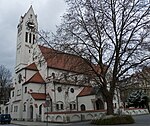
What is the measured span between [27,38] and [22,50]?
10.7 ft

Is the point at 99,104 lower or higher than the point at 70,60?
lower

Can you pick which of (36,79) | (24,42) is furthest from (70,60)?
(24,42)

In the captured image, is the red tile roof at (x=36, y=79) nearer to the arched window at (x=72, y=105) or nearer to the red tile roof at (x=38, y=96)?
the red tile roof at (x=38, y=96)

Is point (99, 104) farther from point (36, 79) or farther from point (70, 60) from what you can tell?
point (70, 60)

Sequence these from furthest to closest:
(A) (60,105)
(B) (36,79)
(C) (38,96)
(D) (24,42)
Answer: (D) (24,42), (B) (36,79), (A) (60,105), (C) (38,96)

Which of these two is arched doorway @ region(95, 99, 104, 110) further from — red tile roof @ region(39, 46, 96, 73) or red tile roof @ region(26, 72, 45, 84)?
red tile roof @ region(39, 46, 96, 73)

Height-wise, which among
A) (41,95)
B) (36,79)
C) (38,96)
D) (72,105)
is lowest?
(72,105)

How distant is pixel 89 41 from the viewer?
2459cm

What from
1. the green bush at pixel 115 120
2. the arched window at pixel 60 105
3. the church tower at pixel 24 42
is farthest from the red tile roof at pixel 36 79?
the green bush at pixel 115 120

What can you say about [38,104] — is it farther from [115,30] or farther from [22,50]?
[115,30]

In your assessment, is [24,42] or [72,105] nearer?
[72,105]

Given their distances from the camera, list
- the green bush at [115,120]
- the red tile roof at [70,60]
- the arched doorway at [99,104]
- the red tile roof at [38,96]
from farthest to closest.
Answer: the arched doorway at [99,104] < the red tile roof at [38,96] < the red tile roof at [70,60] < the green bush at [115,120]

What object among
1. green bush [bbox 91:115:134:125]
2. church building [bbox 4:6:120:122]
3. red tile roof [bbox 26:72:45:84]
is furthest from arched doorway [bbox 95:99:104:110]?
green bush [bbox 91:115:134:125]

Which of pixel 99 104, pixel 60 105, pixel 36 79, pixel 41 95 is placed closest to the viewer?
pixel 41 95
